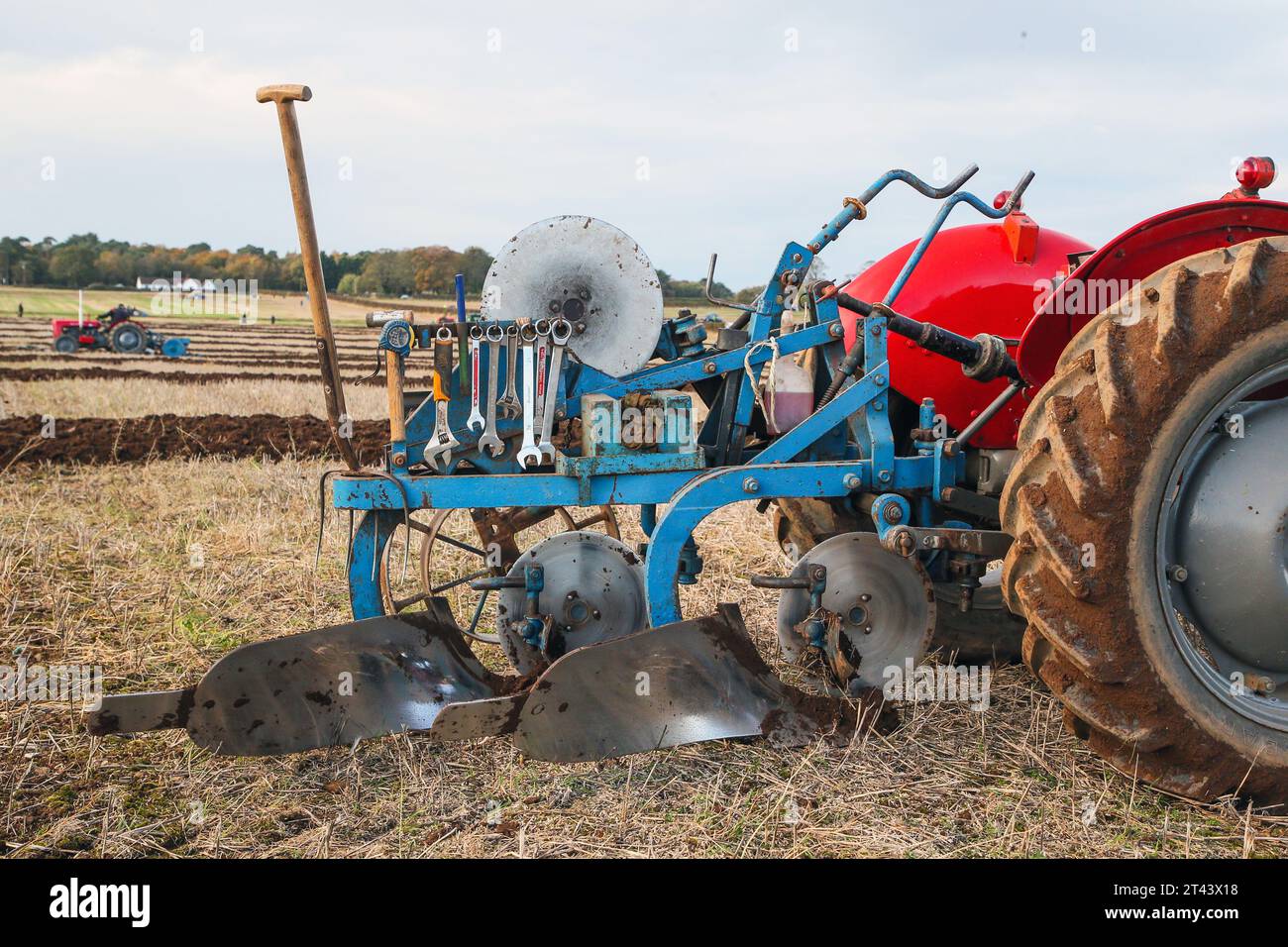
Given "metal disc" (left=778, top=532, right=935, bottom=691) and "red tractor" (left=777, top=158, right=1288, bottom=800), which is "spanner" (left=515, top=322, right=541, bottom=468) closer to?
"metal disc" (left=778, top=532, right=935, bottom=691)

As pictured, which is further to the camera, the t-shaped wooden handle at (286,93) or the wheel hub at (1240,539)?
the t-shaped wooden handle at (286,93)

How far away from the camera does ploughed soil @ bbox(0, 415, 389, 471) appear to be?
26.9ft

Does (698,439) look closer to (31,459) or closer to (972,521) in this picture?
(972,521)

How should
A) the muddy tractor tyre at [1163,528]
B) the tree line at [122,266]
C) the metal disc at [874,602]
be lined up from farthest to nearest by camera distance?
the tree line at [122,266] < the metal disc at [874,602] < the muddy tractor tyre at [1163,528]

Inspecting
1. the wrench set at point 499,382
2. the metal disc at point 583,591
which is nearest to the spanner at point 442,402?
the wrench set at point 499,382

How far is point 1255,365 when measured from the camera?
2605mm

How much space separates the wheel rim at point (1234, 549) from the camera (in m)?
2.66

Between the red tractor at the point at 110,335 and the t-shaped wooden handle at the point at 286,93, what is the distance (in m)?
25.0

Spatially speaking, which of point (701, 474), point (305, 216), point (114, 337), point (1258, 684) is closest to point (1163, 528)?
point (1258, 684)

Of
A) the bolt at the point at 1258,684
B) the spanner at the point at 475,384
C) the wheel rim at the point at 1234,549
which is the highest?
the spanner at the point at 475,384

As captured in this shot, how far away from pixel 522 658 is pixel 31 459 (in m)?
6.04

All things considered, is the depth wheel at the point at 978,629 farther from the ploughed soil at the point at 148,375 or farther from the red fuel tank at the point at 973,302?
the ploughed soil at the point at 148,375

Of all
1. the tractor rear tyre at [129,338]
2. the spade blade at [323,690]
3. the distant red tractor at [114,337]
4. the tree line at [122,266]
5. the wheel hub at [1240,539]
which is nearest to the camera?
the wheel hub at [1240,539]

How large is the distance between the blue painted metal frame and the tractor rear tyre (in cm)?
2528
